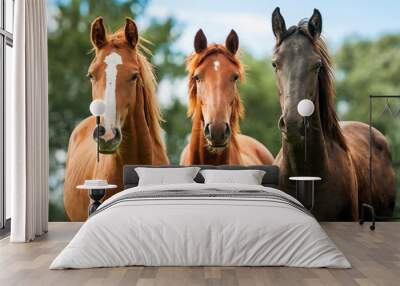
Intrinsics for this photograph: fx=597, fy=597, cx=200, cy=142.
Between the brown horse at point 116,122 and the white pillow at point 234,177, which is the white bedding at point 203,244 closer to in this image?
the white pillow at point 234,177

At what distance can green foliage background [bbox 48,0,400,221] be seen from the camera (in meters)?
7.70

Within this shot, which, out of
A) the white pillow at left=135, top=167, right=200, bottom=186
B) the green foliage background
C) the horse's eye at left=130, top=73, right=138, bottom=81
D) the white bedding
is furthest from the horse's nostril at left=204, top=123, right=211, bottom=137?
the white bedding

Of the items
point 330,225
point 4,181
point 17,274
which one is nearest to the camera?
point 17,274

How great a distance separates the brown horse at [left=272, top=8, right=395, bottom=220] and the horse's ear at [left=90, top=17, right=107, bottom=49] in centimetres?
221

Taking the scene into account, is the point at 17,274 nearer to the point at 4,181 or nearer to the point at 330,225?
the point at 4,181

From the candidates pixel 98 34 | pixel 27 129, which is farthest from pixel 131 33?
pixel 27 129

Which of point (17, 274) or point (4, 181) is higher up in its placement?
point (4, 181)

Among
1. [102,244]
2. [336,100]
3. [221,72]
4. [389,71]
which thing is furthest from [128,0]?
[102,244]

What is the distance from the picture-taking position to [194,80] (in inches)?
300

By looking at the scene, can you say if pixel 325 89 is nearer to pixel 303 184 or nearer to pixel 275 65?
pixel 275 65

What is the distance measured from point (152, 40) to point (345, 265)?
425cm

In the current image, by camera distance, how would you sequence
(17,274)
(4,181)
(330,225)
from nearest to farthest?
(17,274) → (4,181) → (330,225)

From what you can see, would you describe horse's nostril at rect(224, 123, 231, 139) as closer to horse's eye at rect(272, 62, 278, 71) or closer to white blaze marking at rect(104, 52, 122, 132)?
horse's eye at rect(272, 62, 278, 71)

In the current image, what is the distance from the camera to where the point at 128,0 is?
25.5 feet
